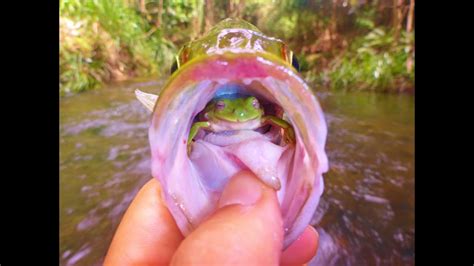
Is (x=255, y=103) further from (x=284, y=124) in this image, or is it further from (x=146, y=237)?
(x=146, y=237)

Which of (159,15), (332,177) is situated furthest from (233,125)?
(159,15)

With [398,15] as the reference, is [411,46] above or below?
below

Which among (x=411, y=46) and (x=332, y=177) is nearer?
(x=332, y=177)

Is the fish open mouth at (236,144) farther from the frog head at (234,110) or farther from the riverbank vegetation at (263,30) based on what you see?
the riverbank vegetation at (263,30)

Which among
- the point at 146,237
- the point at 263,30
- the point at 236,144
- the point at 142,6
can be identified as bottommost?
the point at 146,237

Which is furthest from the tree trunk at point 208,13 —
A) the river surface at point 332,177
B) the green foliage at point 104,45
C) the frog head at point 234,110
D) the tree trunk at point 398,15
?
the frog head at point 234,110
